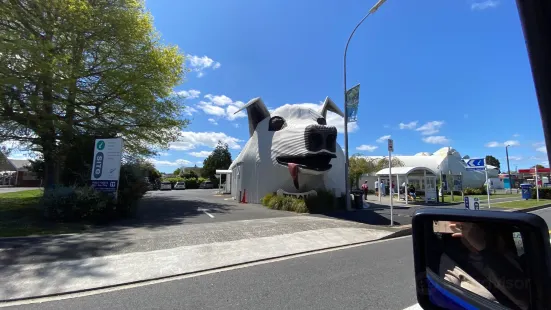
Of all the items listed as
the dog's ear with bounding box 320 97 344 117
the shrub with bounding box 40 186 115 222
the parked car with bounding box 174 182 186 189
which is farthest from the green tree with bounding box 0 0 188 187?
the parked car with bounding box 174 182 186 189

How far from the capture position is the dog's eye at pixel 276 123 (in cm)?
1900

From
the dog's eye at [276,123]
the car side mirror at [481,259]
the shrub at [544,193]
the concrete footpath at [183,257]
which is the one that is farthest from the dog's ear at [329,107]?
the shrub at [544,193]

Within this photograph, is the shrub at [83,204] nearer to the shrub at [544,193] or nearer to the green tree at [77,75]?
the green tree at [77,75]

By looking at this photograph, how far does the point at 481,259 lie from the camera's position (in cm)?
153

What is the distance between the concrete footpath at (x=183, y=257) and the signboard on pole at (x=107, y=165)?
12.9 ft

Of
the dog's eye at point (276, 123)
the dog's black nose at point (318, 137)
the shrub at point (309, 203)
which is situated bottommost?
the shrub at point (309, 203)

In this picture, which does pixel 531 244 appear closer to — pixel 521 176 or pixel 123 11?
pixel 123 11

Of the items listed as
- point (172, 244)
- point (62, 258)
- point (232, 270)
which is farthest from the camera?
point (172, 244)

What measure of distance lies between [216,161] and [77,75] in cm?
5603

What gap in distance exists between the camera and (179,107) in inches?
801

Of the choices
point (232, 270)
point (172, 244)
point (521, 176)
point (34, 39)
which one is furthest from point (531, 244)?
point (521, 176)

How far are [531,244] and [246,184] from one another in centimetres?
2009

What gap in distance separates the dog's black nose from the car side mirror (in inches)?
564

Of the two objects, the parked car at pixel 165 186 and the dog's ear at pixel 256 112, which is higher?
the dog's ear at pixel 256 112
